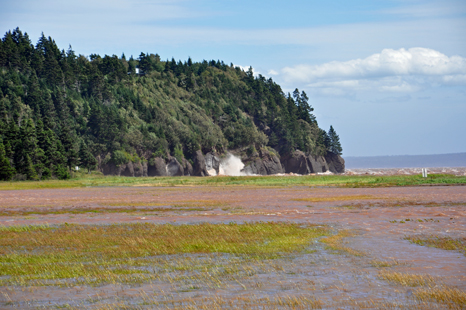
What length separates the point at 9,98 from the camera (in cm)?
11938

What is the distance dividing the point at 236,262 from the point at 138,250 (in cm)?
423

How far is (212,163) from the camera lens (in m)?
154

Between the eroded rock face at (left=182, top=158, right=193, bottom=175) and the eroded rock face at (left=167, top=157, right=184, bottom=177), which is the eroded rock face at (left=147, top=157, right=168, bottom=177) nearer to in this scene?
the eroded rock face at (left=167, top=157, right=184, bottom=177)

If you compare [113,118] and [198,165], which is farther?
[198,165]

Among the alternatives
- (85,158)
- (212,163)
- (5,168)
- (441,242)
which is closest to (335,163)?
(212,163)

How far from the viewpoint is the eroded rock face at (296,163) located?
179625 millimetres

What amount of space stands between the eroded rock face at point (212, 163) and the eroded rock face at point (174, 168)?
13.4 m

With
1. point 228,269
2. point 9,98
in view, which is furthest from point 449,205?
point 9,98

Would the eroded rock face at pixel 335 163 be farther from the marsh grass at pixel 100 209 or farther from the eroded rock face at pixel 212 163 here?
the marsh grass at pixel 100 209

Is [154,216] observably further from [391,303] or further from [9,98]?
[9,98]

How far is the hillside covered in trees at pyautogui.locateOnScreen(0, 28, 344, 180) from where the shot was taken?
97.8 m

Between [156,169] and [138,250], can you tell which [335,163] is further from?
[138,250]

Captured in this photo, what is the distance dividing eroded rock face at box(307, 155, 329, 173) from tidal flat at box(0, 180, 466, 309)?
15077 centimetres

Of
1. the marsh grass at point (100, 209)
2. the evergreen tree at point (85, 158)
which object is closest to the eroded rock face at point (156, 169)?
the evergreen tree at point (85, 158)
